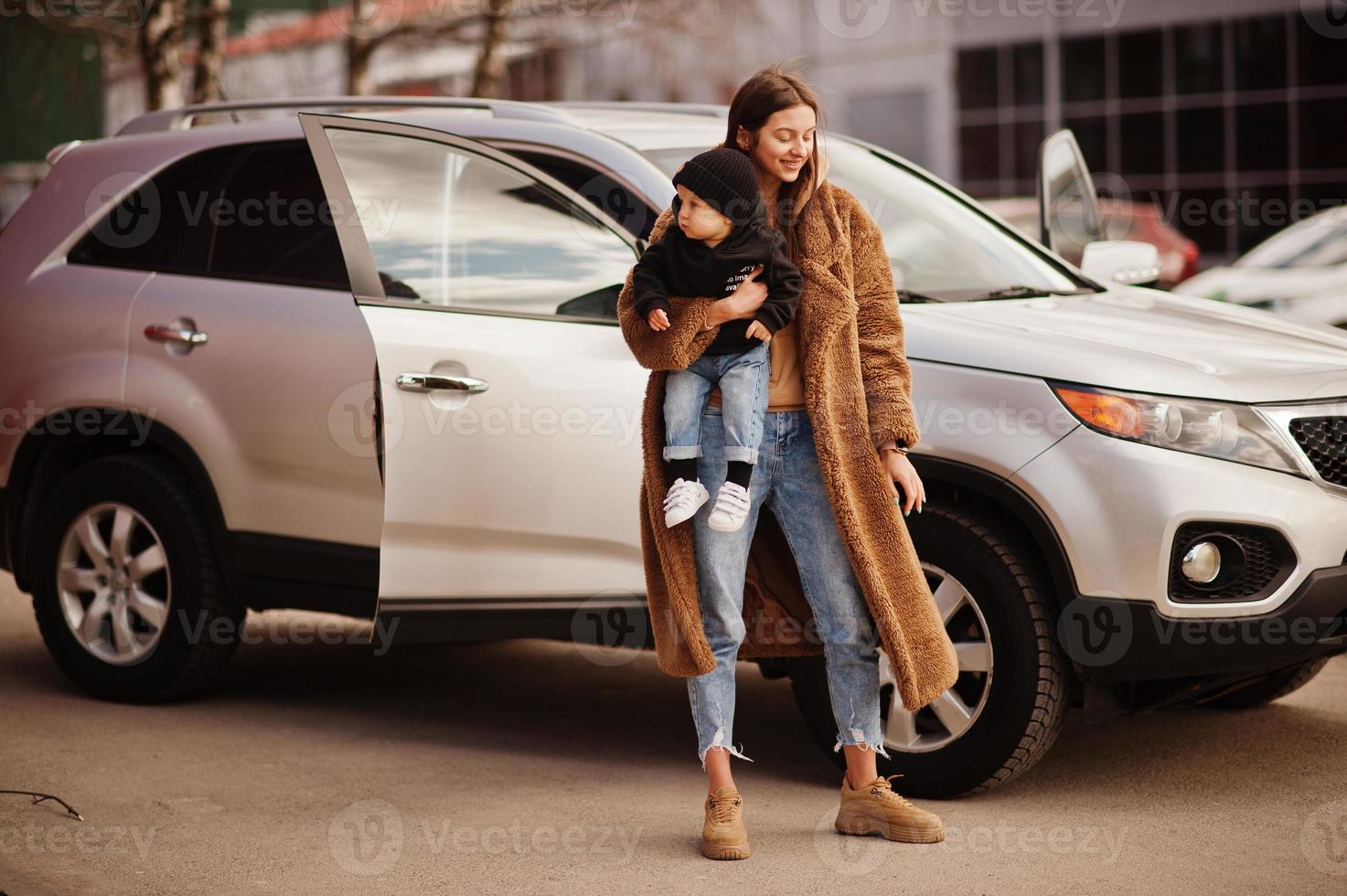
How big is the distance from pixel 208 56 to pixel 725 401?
10888 mm

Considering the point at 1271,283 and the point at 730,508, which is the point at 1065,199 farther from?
the point at 1271,283

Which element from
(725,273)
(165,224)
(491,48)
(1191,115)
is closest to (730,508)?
(725,273)

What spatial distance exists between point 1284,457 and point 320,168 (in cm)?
277

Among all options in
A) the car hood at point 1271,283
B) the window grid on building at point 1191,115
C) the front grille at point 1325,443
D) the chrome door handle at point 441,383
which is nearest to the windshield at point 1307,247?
the car hood at point 1271,283

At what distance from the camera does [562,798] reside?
4.72 metres

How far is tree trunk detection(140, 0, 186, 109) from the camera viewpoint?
42.2 ft

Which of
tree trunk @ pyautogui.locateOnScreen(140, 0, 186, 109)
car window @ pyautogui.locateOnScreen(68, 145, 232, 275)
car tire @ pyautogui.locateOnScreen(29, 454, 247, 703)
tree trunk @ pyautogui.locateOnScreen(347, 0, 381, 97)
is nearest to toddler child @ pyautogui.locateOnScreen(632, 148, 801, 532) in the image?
car tire @ pyautogui.locateOnScreen(29, 454, 247, 703)

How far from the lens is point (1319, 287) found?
39.8 feet

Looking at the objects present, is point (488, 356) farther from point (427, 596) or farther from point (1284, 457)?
point (1284, 457)

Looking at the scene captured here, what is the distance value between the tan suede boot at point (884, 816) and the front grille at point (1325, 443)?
4.27ft

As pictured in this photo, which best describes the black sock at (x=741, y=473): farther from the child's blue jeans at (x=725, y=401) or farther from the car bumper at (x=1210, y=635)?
the car bumper at (x=1210, y=635)

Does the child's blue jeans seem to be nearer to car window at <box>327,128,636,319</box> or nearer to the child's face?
the child's face

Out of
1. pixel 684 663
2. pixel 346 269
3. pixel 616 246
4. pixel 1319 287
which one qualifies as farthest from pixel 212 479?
pixel 1319 287

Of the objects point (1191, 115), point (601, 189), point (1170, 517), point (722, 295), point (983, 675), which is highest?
point (1191, 115)
